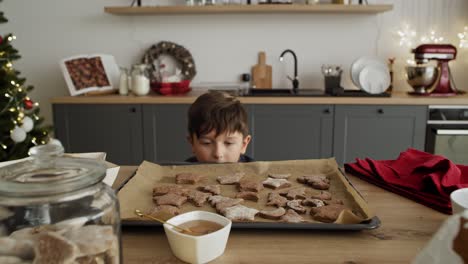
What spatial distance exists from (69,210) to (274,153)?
269 cm

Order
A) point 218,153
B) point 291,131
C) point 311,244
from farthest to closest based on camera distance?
point 291,131
point 218,153
point 311,244

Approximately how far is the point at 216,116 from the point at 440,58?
2335 millimetres

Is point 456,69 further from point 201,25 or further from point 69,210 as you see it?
point 69,210

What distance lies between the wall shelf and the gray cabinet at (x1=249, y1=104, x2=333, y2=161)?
0.82 metres

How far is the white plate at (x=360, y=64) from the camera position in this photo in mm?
3416

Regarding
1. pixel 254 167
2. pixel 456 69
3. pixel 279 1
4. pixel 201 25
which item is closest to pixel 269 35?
pixel 279 1

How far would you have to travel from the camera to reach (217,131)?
1.62 metres

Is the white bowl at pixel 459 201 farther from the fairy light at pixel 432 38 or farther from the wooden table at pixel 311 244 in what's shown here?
the fairy light at pixel 432 38

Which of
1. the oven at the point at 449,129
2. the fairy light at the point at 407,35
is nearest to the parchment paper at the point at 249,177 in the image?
the oven at the point at 449,129

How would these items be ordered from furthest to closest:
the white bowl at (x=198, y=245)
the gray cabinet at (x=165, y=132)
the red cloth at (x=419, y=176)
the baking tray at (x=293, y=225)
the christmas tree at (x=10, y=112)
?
the gray cabinet at (x=165, y=132) < the christmas tree at (x=10, y=112) < the red cloth at (x=419, y=176) < the baking tray at (x=293, y=225) < the white bowl at (x=198, y=245)

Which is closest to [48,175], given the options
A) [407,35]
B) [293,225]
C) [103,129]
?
[293,225]

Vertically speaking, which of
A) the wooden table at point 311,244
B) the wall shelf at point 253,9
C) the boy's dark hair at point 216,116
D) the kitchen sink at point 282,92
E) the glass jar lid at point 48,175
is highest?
the wall shelf at point 253,9

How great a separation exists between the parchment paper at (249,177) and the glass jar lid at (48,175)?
0.33m

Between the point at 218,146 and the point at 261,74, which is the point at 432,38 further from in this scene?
the point at 218,146
